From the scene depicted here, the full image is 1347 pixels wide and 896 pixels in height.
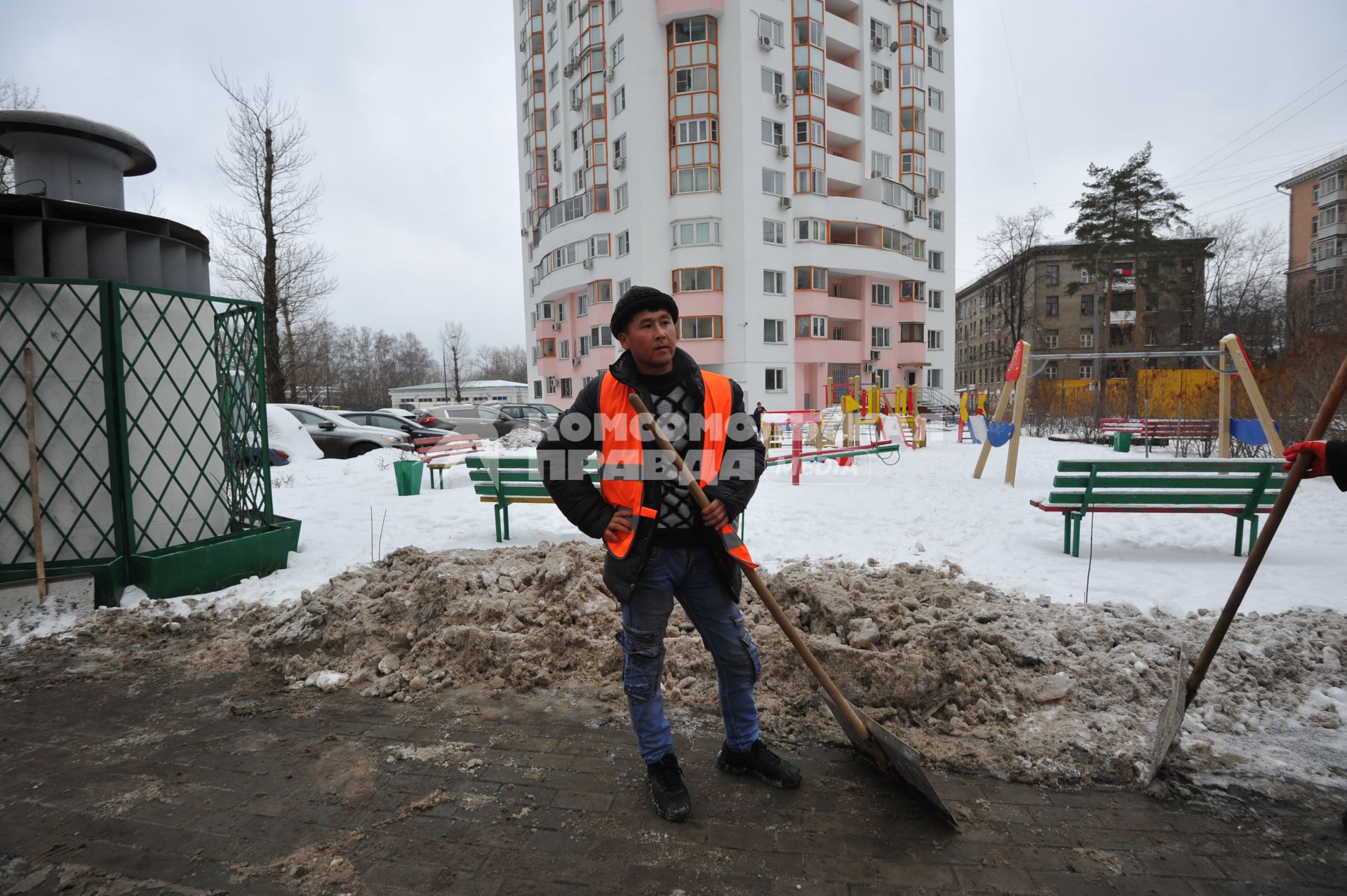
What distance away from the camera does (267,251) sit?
1977 centimetres

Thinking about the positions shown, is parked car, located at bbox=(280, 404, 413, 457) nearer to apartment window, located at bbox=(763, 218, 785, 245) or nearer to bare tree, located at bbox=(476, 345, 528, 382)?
apartment window, located at bbox=(763, 218, 785, 245)

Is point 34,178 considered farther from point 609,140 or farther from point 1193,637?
point 609,140

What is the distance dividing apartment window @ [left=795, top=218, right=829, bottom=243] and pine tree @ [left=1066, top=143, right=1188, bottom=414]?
42.7ft

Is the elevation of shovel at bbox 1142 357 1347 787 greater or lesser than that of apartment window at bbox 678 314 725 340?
lesser

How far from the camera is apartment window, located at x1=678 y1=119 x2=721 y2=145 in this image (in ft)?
110

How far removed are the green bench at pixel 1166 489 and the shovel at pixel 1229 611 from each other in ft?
10.6

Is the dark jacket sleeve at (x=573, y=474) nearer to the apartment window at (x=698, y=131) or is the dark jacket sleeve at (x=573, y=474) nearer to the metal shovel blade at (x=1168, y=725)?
the metal shovel blade at (x=1168, y=725)

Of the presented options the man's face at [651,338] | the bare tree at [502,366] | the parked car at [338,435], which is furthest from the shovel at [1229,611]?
the bare tree at [502,366]

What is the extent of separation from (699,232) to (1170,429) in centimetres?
2365

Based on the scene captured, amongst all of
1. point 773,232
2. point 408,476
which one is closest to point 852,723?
point 408,476

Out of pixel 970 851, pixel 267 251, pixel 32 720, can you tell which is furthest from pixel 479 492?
pixel 267 251

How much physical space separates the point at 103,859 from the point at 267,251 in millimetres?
21582

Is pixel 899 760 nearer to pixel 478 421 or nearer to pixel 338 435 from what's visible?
pixel 338 435

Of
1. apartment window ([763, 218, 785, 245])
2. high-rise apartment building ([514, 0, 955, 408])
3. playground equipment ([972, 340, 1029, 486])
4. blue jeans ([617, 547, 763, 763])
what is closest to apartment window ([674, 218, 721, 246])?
high-rise apartment building ([514, 0, 955, 408])
